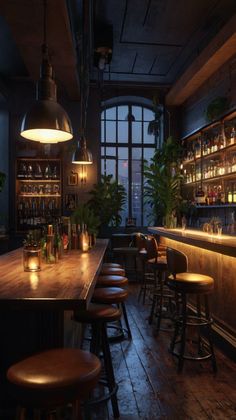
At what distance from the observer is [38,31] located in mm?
4426

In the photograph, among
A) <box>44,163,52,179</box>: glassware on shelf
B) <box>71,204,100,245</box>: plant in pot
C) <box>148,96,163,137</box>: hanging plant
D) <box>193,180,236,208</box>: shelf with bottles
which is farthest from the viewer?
<box>148,96,163,137</box>: hanging plant

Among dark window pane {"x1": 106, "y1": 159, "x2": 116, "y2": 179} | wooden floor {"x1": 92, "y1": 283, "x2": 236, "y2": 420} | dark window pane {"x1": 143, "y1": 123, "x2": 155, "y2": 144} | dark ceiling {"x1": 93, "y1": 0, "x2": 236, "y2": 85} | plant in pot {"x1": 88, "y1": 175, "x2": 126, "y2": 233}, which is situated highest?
dark ceiling {"x1": 93, "y1": 0, "x2": 236, "y2": 85}

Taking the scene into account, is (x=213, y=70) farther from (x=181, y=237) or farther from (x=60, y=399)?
(x=60, y=399)

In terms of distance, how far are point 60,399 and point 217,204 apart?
4.82 meters

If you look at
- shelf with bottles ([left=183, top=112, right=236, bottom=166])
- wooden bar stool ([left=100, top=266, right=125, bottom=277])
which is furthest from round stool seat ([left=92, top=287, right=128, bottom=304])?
shelf with bottles ([left=183, top=112, right=236, bottom=166])

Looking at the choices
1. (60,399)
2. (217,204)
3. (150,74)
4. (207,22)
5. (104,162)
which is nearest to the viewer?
(60,399)

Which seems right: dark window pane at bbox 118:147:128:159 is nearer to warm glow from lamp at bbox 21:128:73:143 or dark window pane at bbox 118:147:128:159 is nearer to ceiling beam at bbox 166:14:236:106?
ceiling beam at bbox 166:14:236:106

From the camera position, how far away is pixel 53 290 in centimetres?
178

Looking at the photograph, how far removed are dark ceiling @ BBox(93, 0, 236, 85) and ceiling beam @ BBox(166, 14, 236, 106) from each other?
13.4 inches

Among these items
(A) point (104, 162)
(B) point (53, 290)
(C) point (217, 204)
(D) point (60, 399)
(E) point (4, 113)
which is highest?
(E) point (4, 113)

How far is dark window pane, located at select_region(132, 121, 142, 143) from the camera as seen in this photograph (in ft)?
28.9

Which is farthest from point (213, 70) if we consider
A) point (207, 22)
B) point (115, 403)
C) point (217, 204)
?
point (115, 403)

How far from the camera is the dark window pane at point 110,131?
8.69 meters

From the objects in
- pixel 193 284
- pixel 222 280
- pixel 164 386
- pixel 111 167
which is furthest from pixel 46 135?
pixel 111 167
